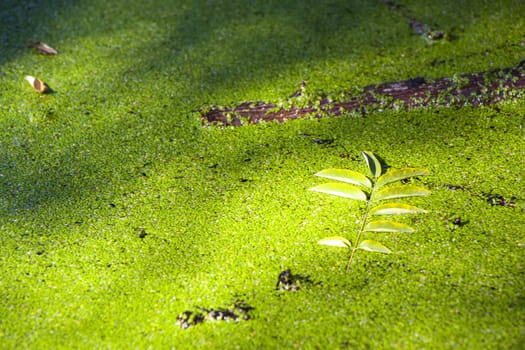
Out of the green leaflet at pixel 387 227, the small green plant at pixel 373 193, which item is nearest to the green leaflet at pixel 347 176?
the small green plant at pixel 373 193

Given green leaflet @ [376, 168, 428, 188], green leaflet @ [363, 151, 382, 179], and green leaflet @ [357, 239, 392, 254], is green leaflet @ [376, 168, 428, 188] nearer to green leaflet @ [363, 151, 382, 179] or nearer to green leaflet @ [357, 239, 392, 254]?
green leaflet @ [363, 151, 382, 179]

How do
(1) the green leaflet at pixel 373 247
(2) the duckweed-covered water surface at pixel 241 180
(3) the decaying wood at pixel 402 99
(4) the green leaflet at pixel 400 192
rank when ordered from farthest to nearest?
(3) the decaying wood at pixel 402 99 → (4) the green leaflet at pixel 400 192 → (1) the green leaflet at pixel 373 247 → (2) the duckweed-covered water surface at pixel 241 180

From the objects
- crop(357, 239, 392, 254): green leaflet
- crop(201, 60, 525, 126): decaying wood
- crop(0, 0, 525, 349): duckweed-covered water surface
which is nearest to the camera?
crop(0, 0, 525, 349): duckweed-covered water surface

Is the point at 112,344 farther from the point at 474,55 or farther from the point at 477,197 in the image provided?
the point at 474,55

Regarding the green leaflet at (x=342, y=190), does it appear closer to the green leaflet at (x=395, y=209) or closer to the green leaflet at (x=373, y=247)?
the green leaflet at (x=395, y=209)

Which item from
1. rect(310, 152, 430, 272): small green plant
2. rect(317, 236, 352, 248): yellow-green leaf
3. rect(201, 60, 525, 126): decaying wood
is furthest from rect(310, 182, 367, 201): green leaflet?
rect(201, 60, 525, 126): decaying wood

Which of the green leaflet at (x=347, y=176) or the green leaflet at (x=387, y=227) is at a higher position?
the green leaflet at (x=347, y=176)
